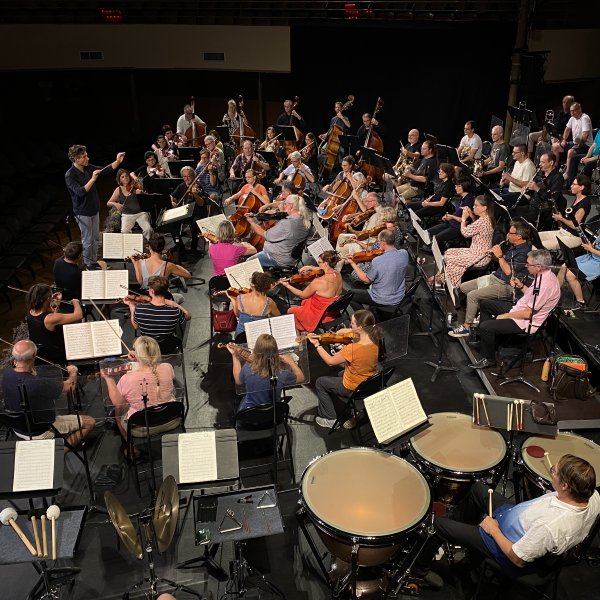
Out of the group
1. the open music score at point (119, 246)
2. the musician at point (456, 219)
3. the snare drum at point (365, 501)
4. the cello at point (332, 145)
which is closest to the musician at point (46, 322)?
the open music score at point (119, 246)

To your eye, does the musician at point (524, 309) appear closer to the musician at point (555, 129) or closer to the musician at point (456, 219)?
the musician at point (456, 219)

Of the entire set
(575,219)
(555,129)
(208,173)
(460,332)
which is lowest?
(460,332)

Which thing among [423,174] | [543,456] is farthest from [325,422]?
[423,174]

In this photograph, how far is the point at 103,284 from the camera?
6.03m

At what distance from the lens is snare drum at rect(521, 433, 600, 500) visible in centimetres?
391

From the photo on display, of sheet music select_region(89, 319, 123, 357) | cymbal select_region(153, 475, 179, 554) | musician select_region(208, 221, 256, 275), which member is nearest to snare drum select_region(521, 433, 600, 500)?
cymbal select_region(153, 475, 179, 554)

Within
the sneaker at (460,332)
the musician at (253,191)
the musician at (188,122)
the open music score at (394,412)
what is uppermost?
the musician at (188,122)

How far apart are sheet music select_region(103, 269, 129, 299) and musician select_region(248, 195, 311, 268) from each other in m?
2.00

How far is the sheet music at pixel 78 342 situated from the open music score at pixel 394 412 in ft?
8.08

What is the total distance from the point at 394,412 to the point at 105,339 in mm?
2497

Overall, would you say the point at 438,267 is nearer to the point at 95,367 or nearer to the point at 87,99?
the point at 95,367

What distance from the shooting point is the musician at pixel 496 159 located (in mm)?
9648

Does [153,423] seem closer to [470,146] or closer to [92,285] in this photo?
[92,285]

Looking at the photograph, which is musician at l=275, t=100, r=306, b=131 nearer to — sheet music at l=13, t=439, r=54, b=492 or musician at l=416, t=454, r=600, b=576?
sheet music at l=13, t=439, r=54, b=492
